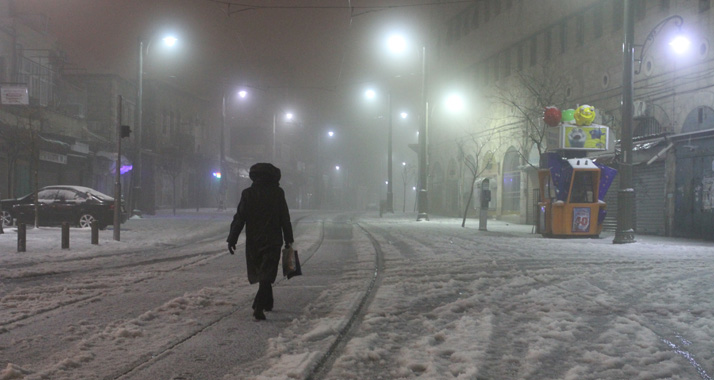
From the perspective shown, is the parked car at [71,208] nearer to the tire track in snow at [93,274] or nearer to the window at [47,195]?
the window at [47,195]

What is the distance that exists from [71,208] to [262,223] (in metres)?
16.6

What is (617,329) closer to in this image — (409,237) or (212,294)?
(212,294)

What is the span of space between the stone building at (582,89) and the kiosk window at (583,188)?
2905mm

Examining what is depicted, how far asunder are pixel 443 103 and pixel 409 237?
26.3 m

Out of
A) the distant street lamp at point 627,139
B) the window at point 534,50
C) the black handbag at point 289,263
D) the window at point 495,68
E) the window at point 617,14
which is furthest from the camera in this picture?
the window at point 495,68

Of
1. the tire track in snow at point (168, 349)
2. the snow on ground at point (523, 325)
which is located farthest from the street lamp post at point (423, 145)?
the tire track in snow at point (168, 349)

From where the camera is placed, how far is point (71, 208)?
801 inches

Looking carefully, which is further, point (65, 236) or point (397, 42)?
point (397, 42)

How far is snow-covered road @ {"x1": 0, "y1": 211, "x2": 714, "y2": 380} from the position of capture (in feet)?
14.5

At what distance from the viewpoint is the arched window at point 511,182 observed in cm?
3216

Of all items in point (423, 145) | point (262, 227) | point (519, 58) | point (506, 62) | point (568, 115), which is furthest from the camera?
point (506, 62)

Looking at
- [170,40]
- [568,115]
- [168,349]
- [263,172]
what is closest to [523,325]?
[263,172]

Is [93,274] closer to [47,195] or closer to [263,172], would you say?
[263,172]

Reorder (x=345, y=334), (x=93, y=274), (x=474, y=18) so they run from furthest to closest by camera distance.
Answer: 1. (x=474, y=18)
2. (x=93, y=274)
3. (x=345, y=334)
